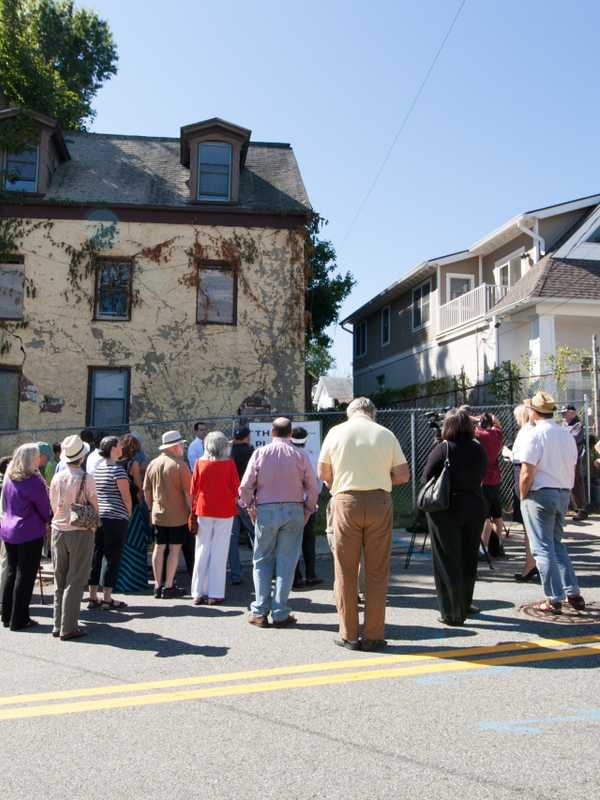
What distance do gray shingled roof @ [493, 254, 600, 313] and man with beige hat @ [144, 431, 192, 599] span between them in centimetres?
1386

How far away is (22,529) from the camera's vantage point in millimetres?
6844

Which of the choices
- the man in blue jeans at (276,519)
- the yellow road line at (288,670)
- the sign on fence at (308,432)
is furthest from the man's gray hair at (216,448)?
the sign on fence at (308,432)

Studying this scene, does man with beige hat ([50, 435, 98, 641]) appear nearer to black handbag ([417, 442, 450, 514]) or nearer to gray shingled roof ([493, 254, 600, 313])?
black handbag ([417, 442, 450, 514])

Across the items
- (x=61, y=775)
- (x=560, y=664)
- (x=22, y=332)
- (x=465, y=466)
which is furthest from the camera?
(x=22, y=332)

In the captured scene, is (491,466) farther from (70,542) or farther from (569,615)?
(70,542)

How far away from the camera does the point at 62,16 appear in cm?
3145

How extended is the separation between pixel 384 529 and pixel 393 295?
2437cm

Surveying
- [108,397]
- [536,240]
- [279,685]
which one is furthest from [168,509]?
[536,240]

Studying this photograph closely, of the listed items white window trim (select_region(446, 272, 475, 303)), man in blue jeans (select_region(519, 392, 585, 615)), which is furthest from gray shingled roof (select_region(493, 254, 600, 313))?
man in blue jeans (select_region(519, 392, 585, 615))

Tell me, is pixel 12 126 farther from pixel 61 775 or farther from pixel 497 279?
pixel 61 775

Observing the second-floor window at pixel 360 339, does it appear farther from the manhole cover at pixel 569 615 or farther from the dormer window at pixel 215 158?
the manhole cover at pixel 569 615

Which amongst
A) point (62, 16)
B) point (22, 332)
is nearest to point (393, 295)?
point (22, 332)

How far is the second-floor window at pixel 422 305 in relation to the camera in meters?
26.9

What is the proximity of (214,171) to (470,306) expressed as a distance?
940 cm
